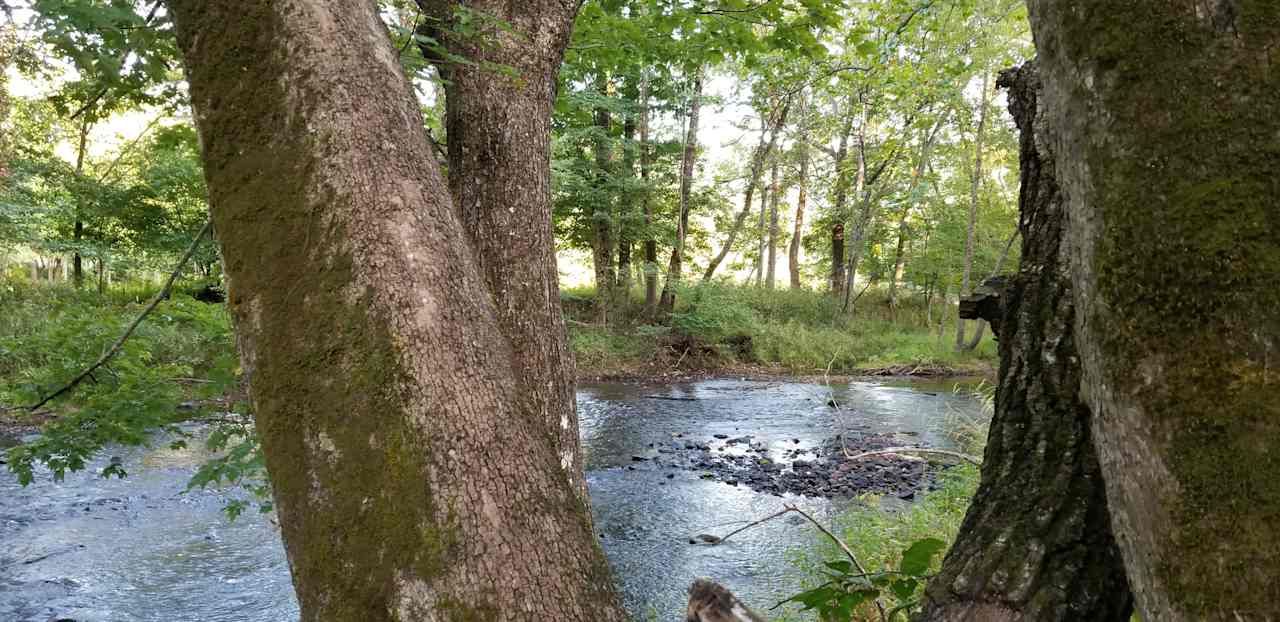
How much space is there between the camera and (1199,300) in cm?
89

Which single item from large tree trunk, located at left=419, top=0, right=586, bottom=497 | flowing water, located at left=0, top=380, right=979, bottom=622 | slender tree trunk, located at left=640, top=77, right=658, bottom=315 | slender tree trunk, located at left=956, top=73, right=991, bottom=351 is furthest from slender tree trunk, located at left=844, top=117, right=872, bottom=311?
large tree trunk, located at left=419, top=0, right=586, bottom=497

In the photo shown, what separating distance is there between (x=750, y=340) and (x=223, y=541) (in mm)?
12833

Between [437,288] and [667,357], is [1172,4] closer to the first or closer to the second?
[437,288]

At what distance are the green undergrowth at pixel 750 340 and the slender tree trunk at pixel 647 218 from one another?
1.64 feet

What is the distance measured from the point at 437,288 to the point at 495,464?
1.09 ft

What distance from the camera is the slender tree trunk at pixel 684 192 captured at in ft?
59.7

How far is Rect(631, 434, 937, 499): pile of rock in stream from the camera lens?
7.25 metres

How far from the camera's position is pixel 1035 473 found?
1475mm

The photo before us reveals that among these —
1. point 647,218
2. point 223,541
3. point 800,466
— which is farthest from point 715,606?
point 647,218

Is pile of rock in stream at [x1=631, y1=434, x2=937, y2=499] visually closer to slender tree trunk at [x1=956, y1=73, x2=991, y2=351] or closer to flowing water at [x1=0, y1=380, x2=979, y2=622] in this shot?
flowing water at [x1=0, y1=380, x2=979, y2=622]

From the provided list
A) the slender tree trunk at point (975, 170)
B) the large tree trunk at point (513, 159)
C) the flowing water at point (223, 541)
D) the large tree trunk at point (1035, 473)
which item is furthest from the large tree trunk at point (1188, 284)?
the slender tree trunk at point (975, 170)

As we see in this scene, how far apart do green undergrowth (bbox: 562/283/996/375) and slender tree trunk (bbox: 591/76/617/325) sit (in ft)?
1.59

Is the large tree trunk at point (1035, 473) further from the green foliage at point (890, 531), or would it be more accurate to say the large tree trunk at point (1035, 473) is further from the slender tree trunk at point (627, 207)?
the slender tree trunk at point (627, 207)

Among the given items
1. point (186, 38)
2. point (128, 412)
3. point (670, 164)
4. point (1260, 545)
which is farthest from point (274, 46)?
point (670, 164)
